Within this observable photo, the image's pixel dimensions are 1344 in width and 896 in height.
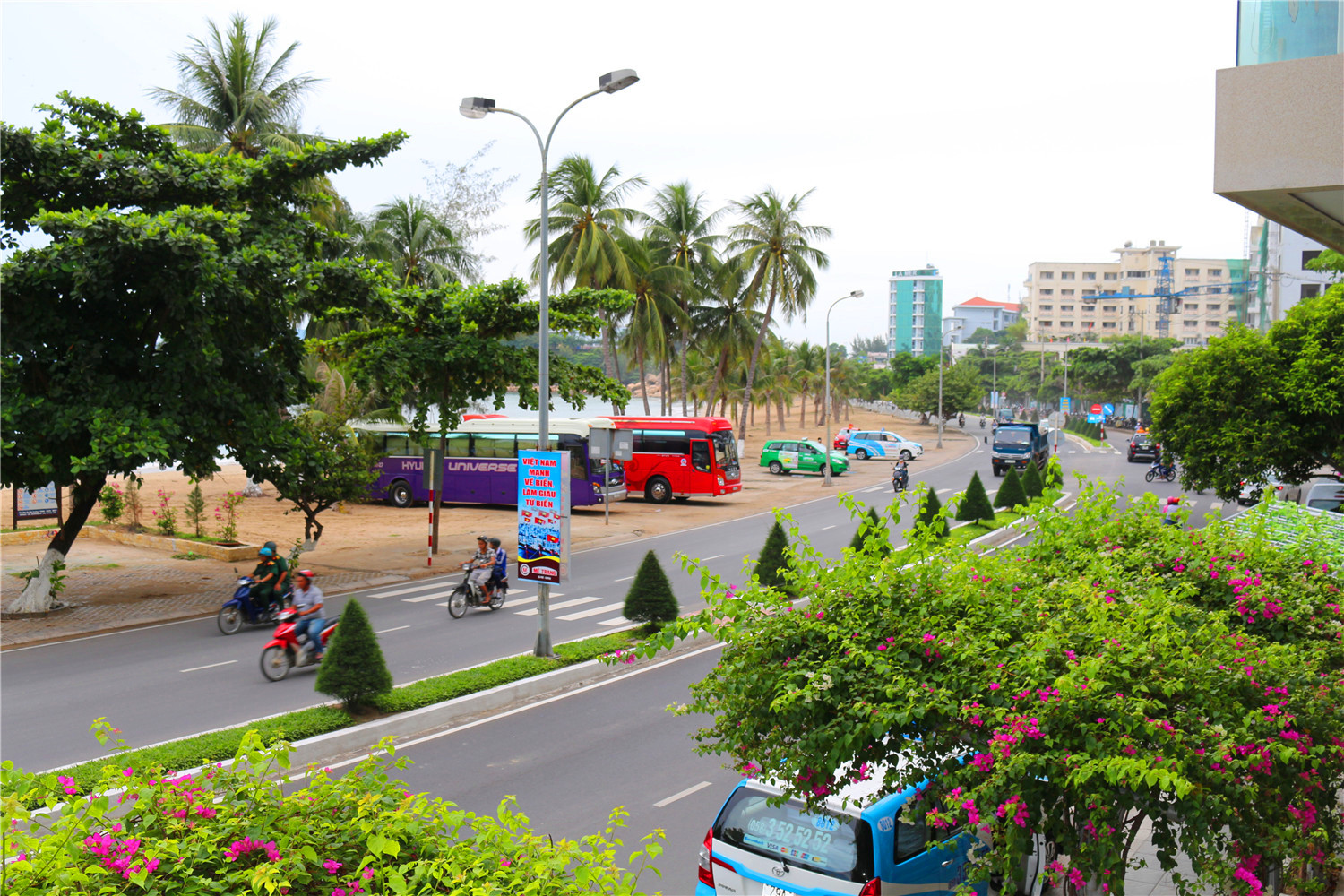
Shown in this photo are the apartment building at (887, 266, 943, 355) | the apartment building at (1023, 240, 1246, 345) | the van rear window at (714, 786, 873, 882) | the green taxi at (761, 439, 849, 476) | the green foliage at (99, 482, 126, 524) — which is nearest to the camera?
the van rear window at (714, 786, 873, 882)

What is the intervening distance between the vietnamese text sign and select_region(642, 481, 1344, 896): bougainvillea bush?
8400 mm

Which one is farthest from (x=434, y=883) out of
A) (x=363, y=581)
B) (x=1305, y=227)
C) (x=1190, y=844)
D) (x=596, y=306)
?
(x=596, y=306)

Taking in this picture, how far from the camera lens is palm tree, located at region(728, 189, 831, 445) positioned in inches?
1860

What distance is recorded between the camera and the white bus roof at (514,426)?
3103 centimetres

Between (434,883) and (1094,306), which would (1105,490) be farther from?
(1094,306)

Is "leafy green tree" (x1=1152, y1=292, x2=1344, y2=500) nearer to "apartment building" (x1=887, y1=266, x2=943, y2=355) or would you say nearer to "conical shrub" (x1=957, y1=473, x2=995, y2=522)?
"conical shrub" (x1=957, y1=473, x2=995, y2=522)

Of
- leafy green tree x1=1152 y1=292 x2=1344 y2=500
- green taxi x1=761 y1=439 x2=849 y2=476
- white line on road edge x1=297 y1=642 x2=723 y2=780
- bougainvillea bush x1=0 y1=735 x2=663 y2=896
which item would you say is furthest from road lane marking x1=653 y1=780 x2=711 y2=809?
green taxi x1=761 y1=439 x2=849 y2=476

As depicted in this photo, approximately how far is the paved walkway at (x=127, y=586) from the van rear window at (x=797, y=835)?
Result: 13.6 meters

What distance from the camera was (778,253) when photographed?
47.5 metres

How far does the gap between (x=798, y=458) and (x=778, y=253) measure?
10166 millimetres

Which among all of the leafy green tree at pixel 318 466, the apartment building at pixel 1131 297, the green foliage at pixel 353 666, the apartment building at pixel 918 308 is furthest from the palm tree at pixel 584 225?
the apartment building at pixel 918 308

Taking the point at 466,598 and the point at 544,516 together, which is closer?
the point at 544,516

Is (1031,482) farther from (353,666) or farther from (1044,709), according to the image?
(1044,709)

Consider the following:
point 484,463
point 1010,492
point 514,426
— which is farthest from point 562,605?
point 1010,492
